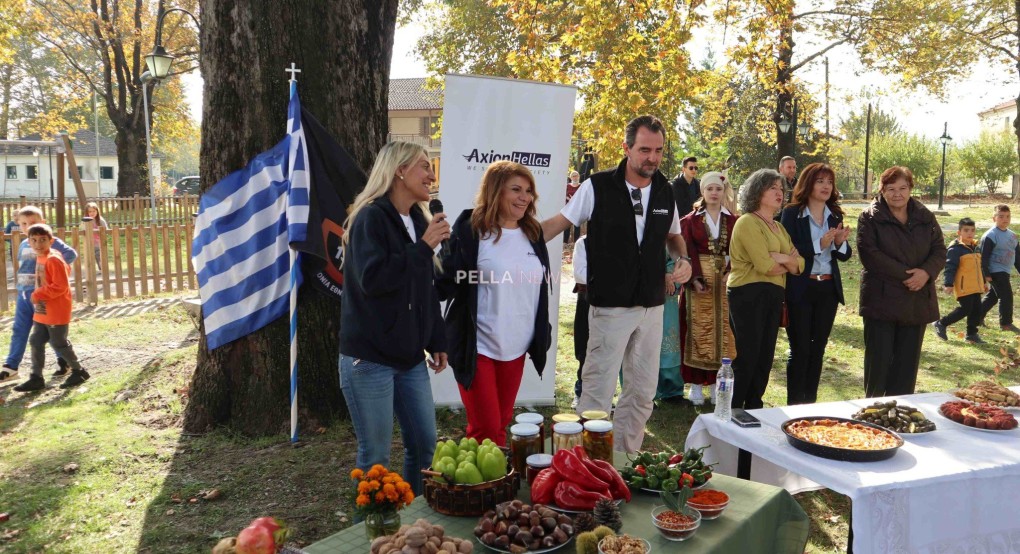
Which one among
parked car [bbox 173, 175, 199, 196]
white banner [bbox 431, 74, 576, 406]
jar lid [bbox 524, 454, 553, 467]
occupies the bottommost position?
jar lid [bbox 524, 454, 553, 467]

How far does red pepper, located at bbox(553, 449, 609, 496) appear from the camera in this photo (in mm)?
2527

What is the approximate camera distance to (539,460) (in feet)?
8.99

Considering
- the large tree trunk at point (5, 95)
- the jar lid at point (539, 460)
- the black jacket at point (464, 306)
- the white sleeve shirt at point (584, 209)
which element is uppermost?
the large tree trunk at point (5, 95)

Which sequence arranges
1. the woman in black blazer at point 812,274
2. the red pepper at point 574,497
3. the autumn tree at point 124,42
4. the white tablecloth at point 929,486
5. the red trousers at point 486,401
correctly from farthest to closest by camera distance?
the autumn tree at point 124,42 → the woman in black blazer at point 812,274 → the red trousers at point 486,401 → the white tablecloth at point 929,486 → the red pepper at point 574,497

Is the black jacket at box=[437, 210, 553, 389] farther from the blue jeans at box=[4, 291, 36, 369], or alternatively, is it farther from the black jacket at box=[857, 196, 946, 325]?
the blue jeans at box=[4, 291, 36, 369]

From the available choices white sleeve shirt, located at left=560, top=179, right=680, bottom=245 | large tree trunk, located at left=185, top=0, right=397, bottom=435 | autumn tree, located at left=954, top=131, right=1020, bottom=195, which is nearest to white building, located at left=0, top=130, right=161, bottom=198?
large tree trunk, located at left=185, top=0, right=397, bottom=435

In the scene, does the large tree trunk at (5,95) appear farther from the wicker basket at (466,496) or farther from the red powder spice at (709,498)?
the red powder spice at (709,498)

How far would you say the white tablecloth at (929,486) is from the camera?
2814 mm

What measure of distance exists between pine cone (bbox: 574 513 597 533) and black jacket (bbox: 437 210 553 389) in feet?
4.73

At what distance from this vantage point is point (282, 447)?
532 cm

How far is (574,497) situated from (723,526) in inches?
20.8

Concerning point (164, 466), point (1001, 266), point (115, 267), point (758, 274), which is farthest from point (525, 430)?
point (115, 267)

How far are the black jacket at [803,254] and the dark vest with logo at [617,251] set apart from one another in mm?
1800

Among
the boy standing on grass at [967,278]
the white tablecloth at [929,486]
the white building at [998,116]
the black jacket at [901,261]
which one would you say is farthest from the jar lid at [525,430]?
the white building at [998,116]
